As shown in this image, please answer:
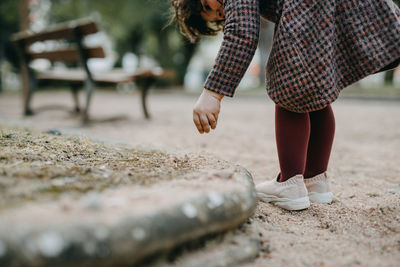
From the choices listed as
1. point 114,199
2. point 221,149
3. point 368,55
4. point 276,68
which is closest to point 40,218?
point 114,199

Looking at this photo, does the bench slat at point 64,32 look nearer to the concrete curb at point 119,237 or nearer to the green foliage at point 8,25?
the concrete curb at point 119,237

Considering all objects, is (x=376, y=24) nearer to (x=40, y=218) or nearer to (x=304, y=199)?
(x=304, y=199)

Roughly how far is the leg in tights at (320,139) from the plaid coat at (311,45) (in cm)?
A: 34

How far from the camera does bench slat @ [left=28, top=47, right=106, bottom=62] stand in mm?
3982

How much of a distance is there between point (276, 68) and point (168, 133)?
2.38m

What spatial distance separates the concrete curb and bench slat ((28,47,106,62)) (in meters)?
3.35

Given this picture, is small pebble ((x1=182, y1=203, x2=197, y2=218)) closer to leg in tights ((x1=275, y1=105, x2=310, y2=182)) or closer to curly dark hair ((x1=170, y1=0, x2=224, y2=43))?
leg in tights ((x1=275, y1=105, x2=310, y2=182))

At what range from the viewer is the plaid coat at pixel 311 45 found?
1.29m

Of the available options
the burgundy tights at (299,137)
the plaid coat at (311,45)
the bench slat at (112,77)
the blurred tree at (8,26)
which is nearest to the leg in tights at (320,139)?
the burgundy tights at (299,137)

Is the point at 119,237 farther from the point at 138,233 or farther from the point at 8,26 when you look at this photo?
the point at 8,26

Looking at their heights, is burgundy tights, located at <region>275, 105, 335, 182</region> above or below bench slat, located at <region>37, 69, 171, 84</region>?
above

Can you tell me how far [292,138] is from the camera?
1496 millimetres

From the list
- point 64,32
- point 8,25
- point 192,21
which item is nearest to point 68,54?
point 64,32

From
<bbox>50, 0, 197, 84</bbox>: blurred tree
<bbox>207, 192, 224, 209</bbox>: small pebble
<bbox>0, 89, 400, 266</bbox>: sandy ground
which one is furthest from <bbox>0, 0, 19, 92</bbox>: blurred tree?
<bbox>207, 192, 224, 209</bbox>: small pebble
